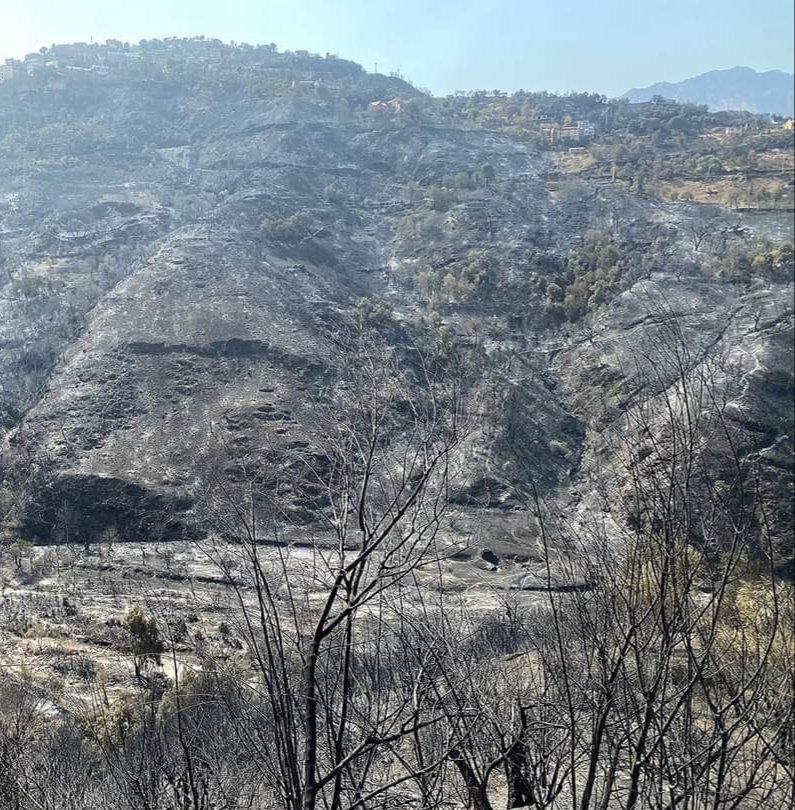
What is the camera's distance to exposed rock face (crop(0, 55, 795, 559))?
2838 centimetres

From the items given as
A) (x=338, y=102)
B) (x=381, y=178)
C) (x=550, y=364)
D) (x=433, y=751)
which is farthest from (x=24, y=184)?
(x=433, y=751)

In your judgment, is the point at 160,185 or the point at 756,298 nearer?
the point at 756,298

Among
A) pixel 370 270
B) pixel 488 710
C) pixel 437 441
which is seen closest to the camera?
pixel 488 710

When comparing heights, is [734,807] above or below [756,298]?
below

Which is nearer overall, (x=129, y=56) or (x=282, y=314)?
(x=282, y=314)

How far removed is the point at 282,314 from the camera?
3897cm

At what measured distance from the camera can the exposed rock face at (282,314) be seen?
28.4 metres

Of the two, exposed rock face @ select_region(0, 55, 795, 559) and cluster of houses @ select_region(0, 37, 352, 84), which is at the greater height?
cluster of houses @ select_region(0, 37, 352, 84)

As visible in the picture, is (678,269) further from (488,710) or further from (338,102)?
(338,102)

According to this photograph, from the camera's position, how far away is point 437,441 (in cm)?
439

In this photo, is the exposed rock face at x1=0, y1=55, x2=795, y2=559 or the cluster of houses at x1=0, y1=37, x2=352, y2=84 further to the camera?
the cluster of houses at x1=0, y1=37, x2=352, y2=84

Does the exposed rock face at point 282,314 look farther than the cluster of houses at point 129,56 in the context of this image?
No

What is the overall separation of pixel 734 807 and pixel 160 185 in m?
66.8

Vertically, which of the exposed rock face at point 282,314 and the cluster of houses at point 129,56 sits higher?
the cluster of houses at point 129,56
